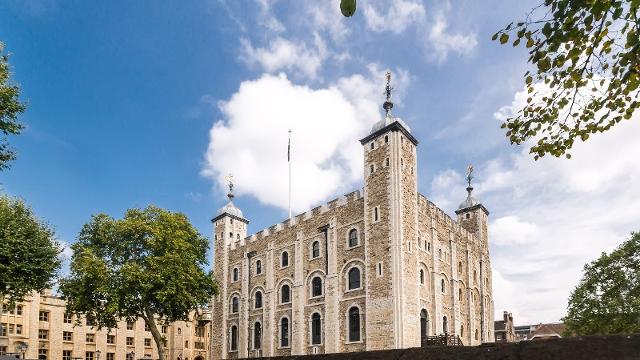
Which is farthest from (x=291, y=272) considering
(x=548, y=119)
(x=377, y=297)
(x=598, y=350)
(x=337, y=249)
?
(x=598, y=350)

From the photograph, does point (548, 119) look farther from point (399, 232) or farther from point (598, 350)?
point (399, 232)

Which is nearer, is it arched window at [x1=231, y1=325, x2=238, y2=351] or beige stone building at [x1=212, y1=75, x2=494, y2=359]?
beige stone building at [x1=212, y1=75, x2=494, y2=359]

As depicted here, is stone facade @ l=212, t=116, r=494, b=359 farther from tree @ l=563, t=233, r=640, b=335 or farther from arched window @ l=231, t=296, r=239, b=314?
tree @ l=563, t=233, r=640, b=335

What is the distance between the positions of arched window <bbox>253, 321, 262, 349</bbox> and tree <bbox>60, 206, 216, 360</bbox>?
842 centimetres

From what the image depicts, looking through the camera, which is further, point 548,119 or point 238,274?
point 238,274

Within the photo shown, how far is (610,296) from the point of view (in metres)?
33.3

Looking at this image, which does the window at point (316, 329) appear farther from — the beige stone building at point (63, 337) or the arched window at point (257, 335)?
the beige stone building at point (63, 337)

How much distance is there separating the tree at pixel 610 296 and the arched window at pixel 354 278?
14.8 m

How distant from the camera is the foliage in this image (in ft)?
82.2

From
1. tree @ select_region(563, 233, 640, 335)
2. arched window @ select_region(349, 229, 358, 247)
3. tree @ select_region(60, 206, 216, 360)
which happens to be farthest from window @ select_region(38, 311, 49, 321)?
tree @ select_region(563, 233, 640, 335)

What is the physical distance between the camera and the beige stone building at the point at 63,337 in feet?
163

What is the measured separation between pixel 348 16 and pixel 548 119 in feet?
19.1

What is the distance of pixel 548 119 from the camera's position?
7273 mm

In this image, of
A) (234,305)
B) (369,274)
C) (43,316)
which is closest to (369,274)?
(369,274)
